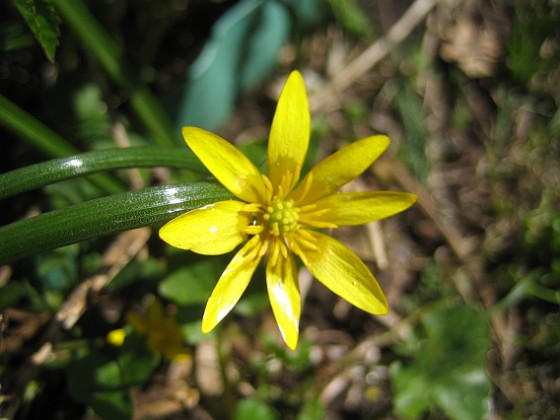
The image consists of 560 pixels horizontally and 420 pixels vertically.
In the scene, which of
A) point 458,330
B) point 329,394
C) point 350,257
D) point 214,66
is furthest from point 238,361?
point 214,66

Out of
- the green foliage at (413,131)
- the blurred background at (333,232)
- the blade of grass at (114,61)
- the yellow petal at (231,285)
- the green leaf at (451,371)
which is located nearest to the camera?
the yellow petal at (231,285)

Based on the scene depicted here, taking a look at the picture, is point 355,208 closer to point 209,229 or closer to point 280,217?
point 280,217

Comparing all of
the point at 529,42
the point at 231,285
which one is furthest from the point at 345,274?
the point at 529,42

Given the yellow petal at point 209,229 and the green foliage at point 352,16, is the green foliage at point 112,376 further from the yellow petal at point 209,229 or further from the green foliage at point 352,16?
the green foliage at point 352,16

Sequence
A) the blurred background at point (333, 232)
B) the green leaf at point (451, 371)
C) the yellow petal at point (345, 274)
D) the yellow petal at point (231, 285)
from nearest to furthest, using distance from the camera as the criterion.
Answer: the yellow petal at point (231, 285), the yellow petal at point (345, 274), the blurred background at point (333, 232), the green leaf at point (451, 371)

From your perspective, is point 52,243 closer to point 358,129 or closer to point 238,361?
point 238,361

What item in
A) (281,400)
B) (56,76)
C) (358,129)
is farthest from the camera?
(358,129)

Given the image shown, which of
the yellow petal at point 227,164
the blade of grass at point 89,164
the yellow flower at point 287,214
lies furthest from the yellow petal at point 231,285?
the blade of grass at point 89,164
